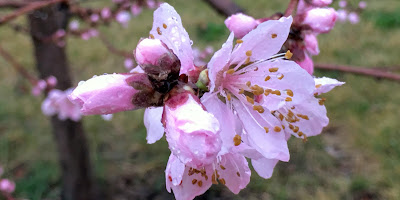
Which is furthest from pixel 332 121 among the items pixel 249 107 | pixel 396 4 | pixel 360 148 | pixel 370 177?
pixel 249 107

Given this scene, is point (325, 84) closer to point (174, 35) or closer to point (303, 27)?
point (303, 27)

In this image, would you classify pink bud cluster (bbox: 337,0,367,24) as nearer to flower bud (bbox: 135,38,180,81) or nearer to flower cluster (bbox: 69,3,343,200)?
flower cluster (bbox: 69,3,343,200)

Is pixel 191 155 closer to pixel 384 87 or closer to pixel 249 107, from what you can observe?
pixel 249 107

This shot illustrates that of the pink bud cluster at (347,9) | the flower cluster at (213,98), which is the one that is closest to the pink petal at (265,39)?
the flower cluster at (213,98)

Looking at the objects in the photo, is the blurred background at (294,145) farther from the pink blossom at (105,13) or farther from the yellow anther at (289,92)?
the yellow anther at (289,92)

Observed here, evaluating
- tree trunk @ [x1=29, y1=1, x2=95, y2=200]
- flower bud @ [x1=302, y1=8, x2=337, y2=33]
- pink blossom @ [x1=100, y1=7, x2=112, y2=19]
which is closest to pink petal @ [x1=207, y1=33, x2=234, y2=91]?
flower bud @ [x1=302, y1=8, x2=337, y2=33]

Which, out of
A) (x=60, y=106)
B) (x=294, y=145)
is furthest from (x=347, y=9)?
(x=60, y=106)
